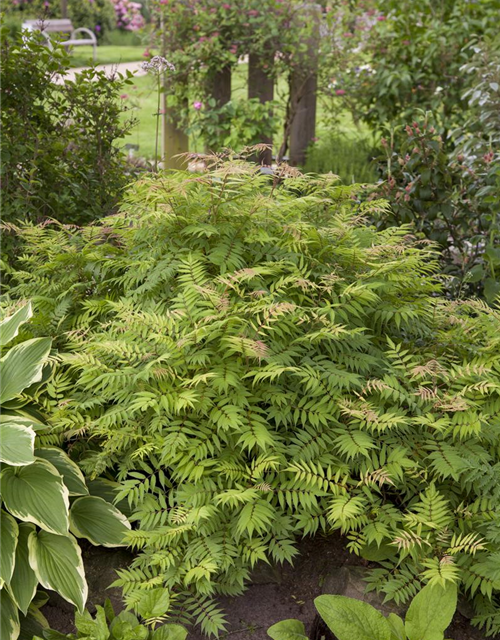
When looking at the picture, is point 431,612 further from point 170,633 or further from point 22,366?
point 22,366

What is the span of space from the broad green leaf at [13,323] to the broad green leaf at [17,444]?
0.37 m

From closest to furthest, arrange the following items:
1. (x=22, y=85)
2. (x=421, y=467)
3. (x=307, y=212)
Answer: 1. (x=421, y=467)
2. (x=307, y=212)
3. (x=22, y=85)

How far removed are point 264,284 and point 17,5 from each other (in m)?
16.4

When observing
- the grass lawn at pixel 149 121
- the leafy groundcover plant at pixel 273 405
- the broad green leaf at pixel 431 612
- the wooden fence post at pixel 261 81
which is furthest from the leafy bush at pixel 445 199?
the grass lawn at pixel 149 121

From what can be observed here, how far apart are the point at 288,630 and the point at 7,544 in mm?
866

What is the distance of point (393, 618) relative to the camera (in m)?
1.99

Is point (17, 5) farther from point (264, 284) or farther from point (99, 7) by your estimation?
point (264, 284)

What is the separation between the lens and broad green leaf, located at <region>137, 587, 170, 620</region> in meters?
1.92

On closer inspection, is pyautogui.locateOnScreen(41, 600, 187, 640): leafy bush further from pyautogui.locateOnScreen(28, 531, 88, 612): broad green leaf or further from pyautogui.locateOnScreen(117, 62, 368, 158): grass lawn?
pyautogui.locateOnScreen(117, 62, 368, 158): grass lawn

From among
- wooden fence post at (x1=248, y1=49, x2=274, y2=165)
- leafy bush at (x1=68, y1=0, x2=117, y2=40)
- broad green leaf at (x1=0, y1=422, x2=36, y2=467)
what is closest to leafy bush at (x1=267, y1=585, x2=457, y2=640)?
broad green leaf at (x1=0, y1=422, x2=36, y2=467)

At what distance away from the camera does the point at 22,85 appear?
3.55 meters

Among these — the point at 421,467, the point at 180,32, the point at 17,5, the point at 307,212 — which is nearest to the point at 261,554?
the point at 421,467

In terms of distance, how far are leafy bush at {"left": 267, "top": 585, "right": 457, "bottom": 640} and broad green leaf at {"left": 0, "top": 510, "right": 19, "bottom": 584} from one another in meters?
0.78

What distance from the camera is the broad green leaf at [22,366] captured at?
231cm
